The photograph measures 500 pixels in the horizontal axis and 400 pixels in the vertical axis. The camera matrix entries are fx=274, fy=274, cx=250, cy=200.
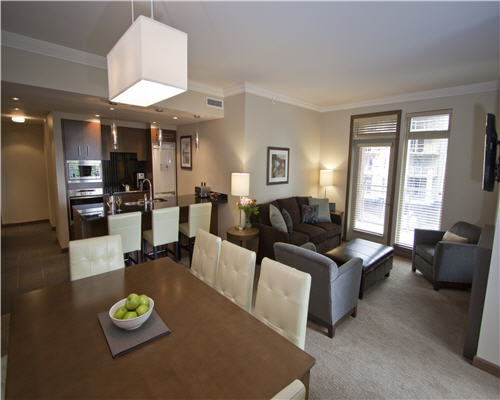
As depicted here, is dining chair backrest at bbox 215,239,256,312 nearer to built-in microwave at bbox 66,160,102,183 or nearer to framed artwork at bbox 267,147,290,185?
framed artwork at bbox 267,147,290,185

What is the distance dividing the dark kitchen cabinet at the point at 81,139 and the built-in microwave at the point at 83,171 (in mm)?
94

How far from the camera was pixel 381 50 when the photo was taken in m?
3.02

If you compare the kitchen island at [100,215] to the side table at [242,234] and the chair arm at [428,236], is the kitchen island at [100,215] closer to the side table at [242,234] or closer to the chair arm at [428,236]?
the side table at [242,234]

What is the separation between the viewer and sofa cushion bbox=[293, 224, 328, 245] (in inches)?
175

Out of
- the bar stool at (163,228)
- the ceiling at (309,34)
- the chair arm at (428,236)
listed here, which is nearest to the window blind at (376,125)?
the ceiling at (309,34)

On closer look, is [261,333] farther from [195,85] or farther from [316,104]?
[316,104]

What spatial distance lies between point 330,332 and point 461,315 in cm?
166

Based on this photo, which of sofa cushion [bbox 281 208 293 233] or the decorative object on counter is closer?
the decorative object on counter

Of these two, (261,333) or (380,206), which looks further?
(380,206)

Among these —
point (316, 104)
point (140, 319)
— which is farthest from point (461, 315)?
point (316, 104)

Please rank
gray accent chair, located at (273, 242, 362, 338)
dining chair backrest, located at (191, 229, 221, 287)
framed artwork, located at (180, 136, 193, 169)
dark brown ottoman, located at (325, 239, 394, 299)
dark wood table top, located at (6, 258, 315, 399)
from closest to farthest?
1. dark wood table top, located at (6, 258, 315, 399)
2. dining chair backrest, located at (191, 229, 221, 287)
3. gray accent chair, located at (273, 242, 362, 338)
4. dark brown ottoman, located at (325, 239, 394, 299)
5. framed artwork, located at (180, 136, 193, 169)

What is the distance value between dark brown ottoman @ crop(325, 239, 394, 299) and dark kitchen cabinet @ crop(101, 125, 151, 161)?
4902mm

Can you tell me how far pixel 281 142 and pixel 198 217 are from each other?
7.21ft

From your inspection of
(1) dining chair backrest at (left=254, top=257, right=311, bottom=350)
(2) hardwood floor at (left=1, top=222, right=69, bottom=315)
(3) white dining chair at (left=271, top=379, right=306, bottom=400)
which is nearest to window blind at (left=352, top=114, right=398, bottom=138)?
Answer: (1) dining chair backrest at (left=254, top=257, right=311, bottom=350)
